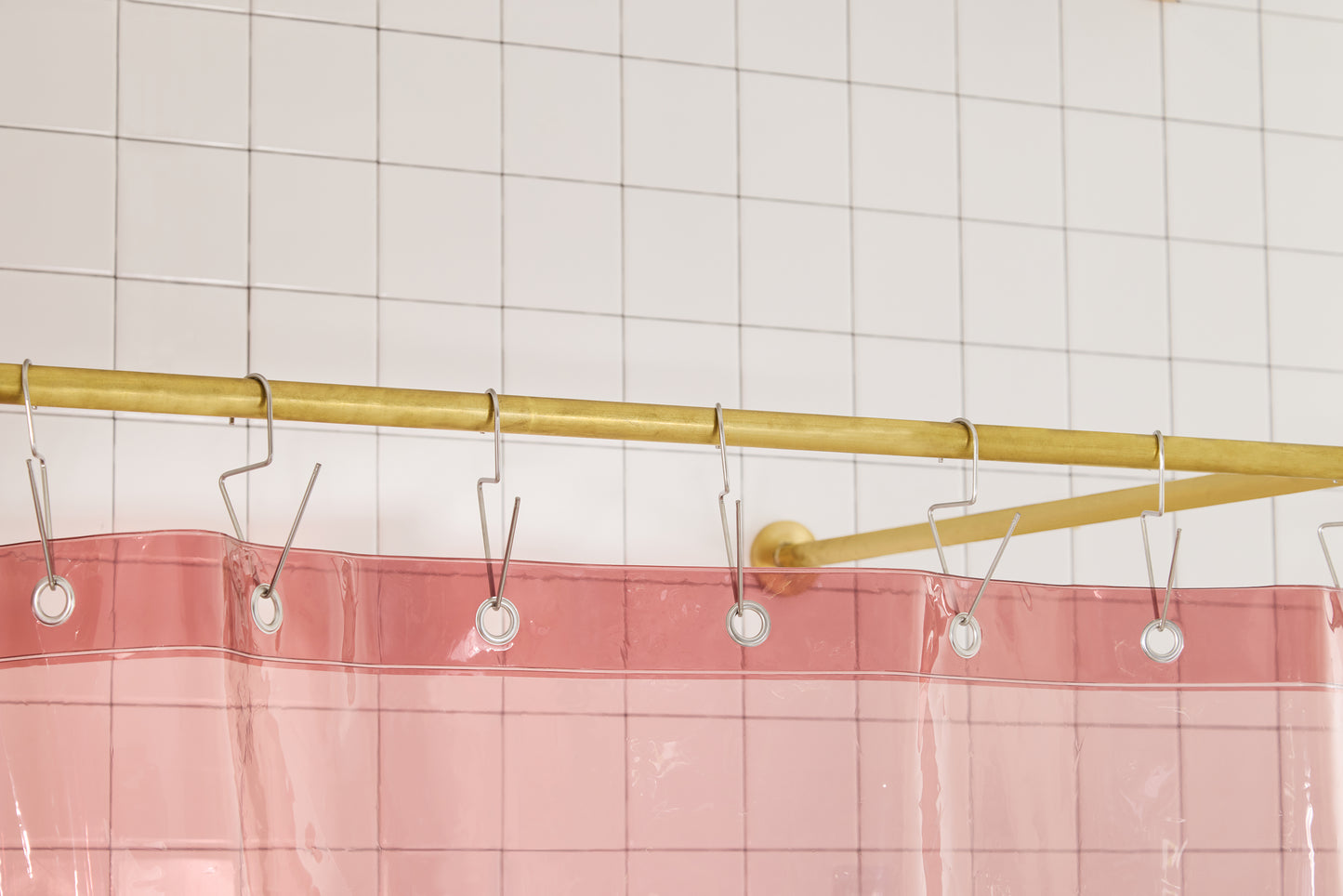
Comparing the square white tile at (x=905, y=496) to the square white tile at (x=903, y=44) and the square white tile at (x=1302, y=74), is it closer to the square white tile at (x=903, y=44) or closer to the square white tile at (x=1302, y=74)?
the square white tile at (x=903, y=44)

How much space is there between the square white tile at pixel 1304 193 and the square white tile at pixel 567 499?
1016mm

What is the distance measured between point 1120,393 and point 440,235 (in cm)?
91

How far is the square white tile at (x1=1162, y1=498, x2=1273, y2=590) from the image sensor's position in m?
1.80

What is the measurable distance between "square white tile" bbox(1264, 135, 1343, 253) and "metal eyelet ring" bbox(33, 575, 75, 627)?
165 cm

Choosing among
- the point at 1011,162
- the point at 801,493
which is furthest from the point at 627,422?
the point at 1011,162

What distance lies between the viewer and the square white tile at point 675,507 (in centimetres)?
159

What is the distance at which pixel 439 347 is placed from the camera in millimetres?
1543

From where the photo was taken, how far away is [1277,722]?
3.56 feet

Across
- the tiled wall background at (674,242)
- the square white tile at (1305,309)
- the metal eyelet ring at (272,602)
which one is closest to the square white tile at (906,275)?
the tiled wall background at (674,242)

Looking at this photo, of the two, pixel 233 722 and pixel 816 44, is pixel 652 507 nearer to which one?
pixel 816 44

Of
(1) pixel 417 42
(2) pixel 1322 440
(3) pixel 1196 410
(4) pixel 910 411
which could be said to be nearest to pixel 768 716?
(4) pixel 910 411

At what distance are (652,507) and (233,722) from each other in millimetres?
803

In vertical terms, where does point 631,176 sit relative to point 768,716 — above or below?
above

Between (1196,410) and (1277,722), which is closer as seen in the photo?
(1277,722)
